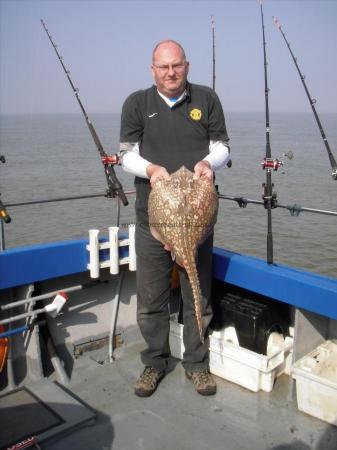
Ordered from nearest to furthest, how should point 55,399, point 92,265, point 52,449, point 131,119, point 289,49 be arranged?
point 52,449 → point 131,119 → point 55,399 → point 92,265 → point 289,49

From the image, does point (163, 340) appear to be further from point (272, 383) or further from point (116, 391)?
point (272, 383)

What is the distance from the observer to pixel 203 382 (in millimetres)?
3512

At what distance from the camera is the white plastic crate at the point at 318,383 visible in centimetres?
308

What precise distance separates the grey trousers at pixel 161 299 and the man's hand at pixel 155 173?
507mm

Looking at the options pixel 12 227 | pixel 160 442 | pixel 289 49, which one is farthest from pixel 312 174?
pixel 160 442

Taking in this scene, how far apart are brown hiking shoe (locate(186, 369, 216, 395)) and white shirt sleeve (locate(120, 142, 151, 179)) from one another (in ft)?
5.28

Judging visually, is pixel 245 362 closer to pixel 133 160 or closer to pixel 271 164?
pixel 271 164

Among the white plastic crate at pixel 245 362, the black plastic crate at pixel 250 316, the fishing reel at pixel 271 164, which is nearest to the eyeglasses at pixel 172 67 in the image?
the fishing reel at pixel 271 164

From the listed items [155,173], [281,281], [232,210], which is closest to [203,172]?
[155,173]

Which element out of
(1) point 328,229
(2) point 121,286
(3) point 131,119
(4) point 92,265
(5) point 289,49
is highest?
(5) point 289,49

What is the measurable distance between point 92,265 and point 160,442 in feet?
4.63

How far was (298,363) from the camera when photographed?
3316 mm

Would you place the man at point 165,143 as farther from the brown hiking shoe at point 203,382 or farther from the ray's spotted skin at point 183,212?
the ray's spotted skin at point 183,212

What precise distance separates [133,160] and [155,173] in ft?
1.01
